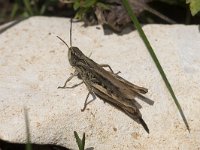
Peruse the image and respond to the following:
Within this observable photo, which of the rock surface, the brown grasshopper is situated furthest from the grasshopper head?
the rock surface

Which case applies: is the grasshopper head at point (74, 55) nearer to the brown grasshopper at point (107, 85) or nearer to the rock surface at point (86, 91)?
the brown grasshopper at point (107, 85)

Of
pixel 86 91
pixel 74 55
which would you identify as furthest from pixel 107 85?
pixel 74 55

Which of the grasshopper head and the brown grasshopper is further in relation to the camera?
the grasshopper head

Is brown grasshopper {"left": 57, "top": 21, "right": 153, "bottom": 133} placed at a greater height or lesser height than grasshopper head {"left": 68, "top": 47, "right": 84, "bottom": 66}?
lesser

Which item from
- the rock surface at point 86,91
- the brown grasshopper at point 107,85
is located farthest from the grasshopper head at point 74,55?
the rock surface at point 86,91

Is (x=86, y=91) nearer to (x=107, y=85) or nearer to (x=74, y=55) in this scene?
(x=107, y=85)

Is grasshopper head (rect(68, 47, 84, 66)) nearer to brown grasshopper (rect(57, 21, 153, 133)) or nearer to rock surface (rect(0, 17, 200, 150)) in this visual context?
brown grasshopper (rect(57, 21, 153, 133))
